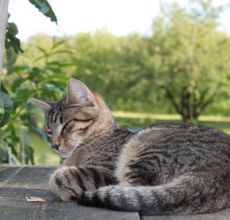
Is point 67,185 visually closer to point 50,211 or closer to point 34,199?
point 34,199

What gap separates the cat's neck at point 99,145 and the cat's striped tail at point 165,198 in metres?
0.48

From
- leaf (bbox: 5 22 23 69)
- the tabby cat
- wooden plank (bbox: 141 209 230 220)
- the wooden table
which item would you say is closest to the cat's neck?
the tabby cat

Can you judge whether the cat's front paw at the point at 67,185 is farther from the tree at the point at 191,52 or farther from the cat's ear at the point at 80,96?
the tree at the point at 191,52

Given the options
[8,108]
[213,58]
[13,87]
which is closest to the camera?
[8,108]

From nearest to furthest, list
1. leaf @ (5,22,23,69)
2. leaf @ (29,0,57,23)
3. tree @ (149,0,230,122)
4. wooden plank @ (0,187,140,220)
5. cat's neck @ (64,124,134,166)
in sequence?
wooden plank @ (0,187,140,220) < cat's neck @ (64,124,134,166) < leaf @ (29,0,57,23) < leaf @ (5,22,23,69) < tree @ (149,0,230,122)

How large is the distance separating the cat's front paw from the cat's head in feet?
0.90

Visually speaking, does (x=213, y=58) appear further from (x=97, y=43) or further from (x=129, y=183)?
(x=129, y=183)

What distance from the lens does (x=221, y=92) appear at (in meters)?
22.9

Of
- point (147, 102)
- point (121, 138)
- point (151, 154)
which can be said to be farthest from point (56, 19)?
point (147, 102)

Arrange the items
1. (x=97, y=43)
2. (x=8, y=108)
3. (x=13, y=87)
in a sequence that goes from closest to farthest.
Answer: (x=8, y=108), (x=13, y=87), (x=97, y=43)

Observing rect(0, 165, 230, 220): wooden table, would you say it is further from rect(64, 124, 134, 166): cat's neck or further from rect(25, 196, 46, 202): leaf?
rect(64, 124, 134, 166): cat's neck

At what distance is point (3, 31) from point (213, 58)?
795 inches

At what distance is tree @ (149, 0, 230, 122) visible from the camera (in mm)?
21500

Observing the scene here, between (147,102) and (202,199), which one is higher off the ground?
(202,199)
